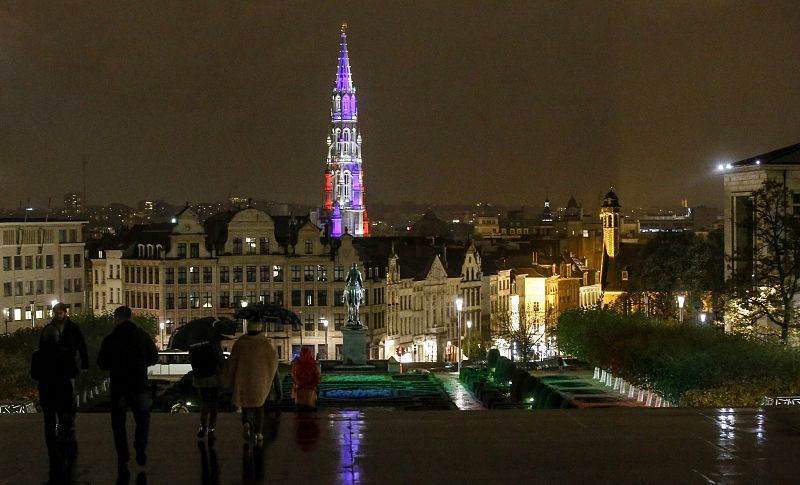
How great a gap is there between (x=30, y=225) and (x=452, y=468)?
119 metres

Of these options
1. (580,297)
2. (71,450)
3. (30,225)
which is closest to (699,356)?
(71,450)

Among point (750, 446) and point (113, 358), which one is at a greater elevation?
point (113, 358)

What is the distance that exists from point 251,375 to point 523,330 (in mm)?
98406

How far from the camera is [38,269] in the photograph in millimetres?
134875

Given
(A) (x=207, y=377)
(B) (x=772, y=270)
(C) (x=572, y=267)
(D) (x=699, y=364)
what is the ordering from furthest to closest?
(C) (x=572, y=267)
(B) (x=772, y=270)
(D) (x=699, y=364)
(A) (x=207, y=377)

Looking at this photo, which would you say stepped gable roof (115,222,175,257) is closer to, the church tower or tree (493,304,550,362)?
tree (493,304,550,362)

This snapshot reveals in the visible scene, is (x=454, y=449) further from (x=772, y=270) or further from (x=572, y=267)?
(x=572, y=267)

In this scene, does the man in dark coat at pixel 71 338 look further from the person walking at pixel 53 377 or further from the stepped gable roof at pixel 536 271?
the stepped gable roof at pixel 536 271

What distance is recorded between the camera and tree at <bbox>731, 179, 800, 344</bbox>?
57312mm

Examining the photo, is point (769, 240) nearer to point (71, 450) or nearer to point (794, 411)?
point (794, 411)

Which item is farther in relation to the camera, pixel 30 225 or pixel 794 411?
pixel 30 225

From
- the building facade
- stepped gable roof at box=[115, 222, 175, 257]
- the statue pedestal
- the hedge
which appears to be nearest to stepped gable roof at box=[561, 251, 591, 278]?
stepped gable roof at box=[115, 222, 175, 257]

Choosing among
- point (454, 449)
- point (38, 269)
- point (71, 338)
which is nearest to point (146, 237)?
point (38, 269)

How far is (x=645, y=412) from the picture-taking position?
25.8m
